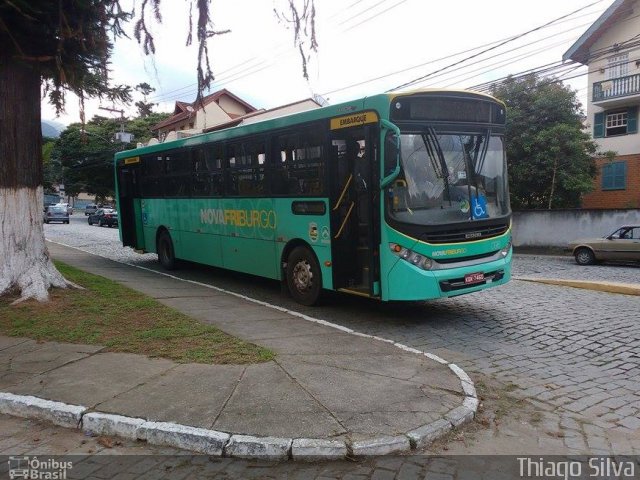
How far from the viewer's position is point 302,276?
844 centimetres

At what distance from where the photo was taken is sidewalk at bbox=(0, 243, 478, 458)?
12.0 ft

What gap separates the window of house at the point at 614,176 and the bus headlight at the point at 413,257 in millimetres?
23414

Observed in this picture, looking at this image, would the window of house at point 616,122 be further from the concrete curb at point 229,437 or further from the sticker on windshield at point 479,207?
the concrete curb at point 229,437

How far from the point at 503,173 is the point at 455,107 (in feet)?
4.46

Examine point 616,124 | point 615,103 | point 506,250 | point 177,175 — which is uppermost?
point 615,103

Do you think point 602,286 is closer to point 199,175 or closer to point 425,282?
point 425,282

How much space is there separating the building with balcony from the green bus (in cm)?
2068

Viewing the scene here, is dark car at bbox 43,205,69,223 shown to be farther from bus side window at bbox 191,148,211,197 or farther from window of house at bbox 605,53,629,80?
window of house at bbox 605,53,629,80

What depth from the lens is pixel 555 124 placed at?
69.7ft

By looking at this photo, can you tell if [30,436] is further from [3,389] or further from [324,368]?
[324,368]

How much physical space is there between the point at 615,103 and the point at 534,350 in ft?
80.2

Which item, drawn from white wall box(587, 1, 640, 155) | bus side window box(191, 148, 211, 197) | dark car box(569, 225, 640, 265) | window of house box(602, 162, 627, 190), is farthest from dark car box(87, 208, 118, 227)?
white wall box(587, 1, 640, 155)

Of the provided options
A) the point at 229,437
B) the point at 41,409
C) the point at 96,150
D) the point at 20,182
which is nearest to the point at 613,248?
the point at 229,437

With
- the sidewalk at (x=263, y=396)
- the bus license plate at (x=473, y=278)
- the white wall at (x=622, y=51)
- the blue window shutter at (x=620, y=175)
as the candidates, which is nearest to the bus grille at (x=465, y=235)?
the bus license plate at (x=473, y=278)
